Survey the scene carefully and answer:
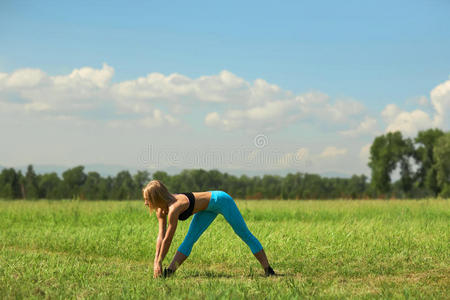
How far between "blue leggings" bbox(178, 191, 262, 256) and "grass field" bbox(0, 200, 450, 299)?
601mm

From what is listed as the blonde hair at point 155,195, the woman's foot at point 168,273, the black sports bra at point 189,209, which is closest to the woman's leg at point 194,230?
the woman's foot at point 168,273

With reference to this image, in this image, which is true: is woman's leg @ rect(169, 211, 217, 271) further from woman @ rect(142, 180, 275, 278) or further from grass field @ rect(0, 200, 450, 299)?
grass field @ rect(0, 200, 450, 299)

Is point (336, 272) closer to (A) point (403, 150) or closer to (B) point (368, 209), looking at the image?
(B) point (368, 209)

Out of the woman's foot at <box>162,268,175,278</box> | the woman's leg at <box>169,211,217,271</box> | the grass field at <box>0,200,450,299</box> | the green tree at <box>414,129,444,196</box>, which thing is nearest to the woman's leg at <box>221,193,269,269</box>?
the woman's leg at <box>169,211,217,271</box>

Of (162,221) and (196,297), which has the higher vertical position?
(162,221)

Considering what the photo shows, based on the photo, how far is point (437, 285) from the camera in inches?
287

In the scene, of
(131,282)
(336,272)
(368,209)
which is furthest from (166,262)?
(368,209)

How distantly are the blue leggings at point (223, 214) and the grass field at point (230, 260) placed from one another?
0.60m

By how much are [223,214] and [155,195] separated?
1233 mm

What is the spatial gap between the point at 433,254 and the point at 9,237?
11.3 meters

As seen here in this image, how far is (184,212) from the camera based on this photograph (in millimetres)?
7160

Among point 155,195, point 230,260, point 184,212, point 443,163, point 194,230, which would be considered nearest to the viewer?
point 155,195

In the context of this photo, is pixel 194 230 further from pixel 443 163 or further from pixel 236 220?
pixel 443 163

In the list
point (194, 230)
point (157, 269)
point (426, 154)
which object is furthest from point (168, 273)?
point (426, 154)
